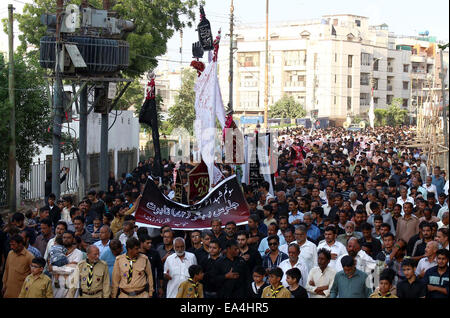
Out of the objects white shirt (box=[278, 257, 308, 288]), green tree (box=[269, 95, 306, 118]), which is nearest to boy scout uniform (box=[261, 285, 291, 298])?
white shirt (box=[278, 257, 308, 288])

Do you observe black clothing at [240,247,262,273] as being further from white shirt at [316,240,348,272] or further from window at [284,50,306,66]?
window at [284,50,306,66]

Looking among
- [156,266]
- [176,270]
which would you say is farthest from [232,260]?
[156,266]

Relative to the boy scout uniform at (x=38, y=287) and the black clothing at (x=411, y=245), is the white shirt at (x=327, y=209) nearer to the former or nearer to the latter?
the black clothing at (x=411, y=245)

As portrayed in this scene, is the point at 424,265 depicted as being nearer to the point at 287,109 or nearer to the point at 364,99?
the point at 287,109

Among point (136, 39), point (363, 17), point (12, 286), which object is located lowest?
point (12, 286)

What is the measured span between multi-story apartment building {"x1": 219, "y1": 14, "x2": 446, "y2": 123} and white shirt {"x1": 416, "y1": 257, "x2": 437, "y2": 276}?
68.2m

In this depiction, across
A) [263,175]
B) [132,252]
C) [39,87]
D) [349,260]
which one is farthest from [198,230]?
[39,87]

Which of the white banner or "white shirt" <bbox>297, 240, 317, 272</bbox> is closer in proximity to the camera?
"white shirt" <bbox>297, 240, 317, 272</bbox>

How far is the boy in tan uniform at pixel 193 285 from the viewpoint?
8.21 metres

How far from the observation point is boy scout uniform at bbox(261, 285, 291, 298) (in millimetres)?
7840

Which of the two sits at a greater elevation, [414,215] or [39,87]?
[39,87]
